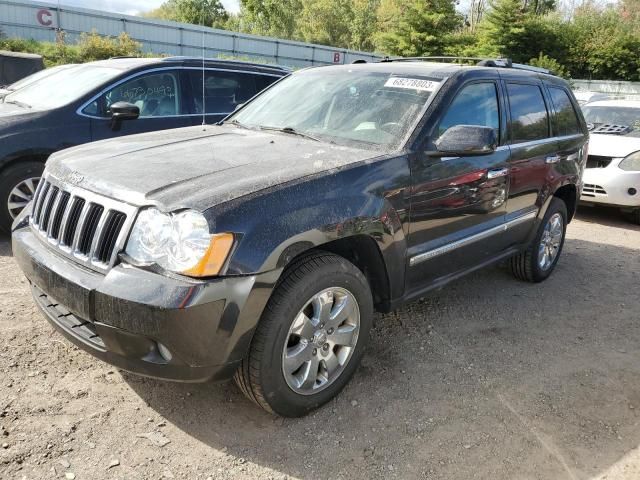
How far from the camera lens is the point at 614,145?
25.3 feet

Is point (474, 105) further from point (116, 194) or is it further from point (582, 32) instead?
point (582, 32)

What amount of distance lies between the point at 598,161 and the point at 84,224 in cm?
712

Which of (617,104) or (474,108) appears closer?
(474,108)

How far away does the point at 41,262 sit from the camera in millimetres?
2736

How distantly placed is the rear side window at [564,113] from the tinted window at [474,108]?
1099 millimetres

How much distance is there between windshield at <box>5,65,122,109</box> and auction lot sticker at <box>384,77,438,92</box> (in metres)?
3.20

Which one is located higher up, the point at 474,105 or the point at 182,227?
the point at 474,105

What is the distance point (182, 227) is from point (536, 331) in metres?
2.90

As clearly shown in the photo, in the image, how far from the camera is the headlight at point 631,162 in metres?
7.39

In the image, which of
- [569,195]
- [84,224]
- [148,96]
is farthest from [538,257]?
[148,96]

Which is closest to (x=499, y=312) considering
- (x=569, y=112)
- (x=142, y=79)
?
(x=569, y=112)

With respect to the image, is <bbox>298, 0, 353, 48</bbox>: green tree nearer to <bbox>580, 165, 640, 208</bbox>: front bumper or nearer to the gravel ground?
<bbox>580, 165, 640, 208</bbox>: front bumper

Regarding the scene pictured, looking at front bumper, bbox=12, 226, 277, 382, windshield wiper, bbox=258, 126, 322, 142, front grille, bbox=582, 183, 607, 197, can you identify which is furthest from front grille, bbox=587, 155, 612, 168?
front bumper, bbox=12, 226, 277, 382

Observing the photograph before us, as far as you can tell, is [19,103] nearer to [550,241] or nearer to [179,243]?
[179,243]
